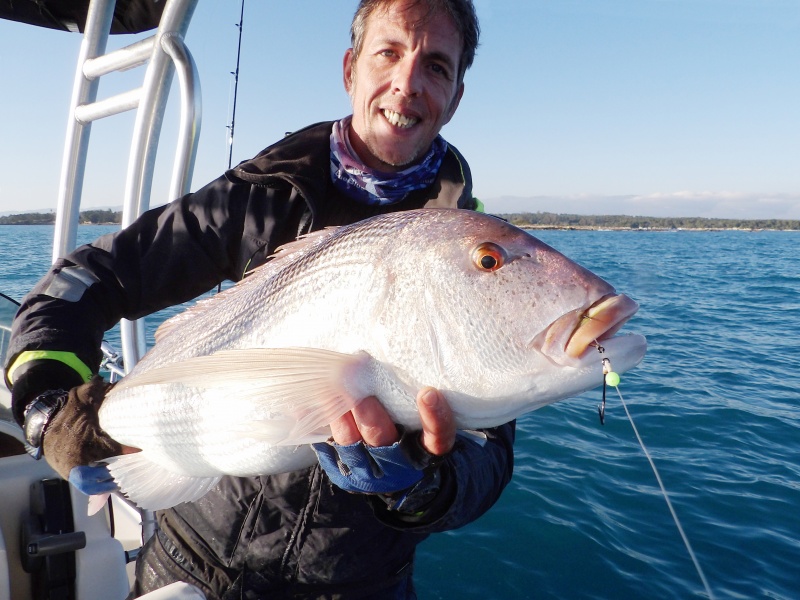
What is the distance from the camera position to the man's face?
228 cm

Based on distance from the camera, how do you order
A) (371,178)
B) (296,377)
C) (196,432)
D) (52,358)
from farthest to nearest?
(371,178) → (52,358) → (196,432) → (296,377)

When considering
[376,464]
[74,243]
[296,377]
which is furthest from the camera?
[74,243]

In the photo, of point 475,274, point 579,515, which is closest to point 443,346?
point 475,274

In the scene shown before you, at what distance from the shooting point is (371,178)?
2393 mm

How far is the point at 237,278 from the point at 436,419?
155 centimetres

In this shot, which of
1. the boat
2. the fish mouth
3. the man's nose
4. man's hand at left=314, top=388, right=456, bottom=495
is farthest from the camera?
the boat

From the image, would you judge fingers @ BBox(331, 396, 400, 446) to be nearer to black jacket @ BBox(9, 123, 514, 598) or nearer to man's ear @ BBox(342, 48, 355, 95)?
black jacket @ BBox(9, 123, 514, 598)

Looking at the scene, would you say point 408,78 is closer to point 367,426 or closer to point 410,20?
point 410,20

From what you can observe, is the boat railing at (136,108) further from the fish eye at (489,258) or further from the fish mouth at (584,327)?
the fish mouth at (584,327)

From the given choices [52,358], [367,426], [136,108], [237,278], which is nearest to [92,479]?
[52,358]

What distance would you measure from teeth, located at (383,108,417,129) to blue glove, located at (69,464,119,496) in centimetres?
177

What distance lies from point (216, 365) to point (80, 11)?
3.89 metres

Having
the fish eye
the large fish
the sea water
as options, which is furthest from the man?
the sea water

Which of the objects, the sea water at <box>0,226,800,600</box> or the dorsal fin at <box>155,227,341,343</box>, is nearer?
the dorsal fin at <box>155,227,341,343</box>
